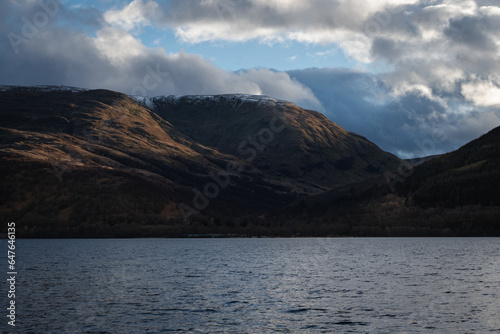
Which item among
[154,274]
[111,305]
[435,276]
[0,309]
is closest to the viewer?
[0,309]

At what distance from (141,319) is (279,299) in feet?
76.8

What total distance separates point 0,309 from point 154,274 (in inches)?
2122

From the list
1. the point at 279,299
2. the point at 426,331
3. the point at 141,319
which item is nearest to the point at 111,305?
the point at 141,319

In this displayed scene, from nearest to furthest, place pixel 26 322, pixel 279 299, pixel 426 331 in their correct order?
1. pixel 426 331
2. pixel 26 322
3. pixel 279 299

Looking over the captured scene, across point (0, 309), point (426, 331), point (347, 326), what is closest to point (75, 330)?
point (0, 309)

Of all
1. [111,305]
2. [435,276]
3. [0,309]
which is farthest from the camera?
[435,276]

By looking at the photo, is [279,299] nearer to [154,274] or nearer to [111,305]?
[111,305]

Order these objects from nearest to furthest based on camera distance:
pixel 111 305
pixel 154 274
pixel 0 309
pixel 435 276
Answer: pixel 0 309
pixel 111 305
pixel 435 276
pixel 154 274

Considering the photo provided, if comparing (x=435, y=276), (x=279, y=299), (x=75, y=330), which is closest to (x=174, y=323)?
(x=75, y=330)

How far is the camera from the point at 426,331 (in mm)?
51344

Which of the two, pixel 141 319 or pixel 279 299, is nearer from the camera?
pixel 141 319

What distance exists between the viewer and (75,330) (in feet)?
172

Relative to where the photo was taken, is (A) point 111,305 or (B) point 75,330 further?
(A) point 111,305

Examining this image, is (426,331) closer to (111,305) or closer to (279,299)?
(279,299)
